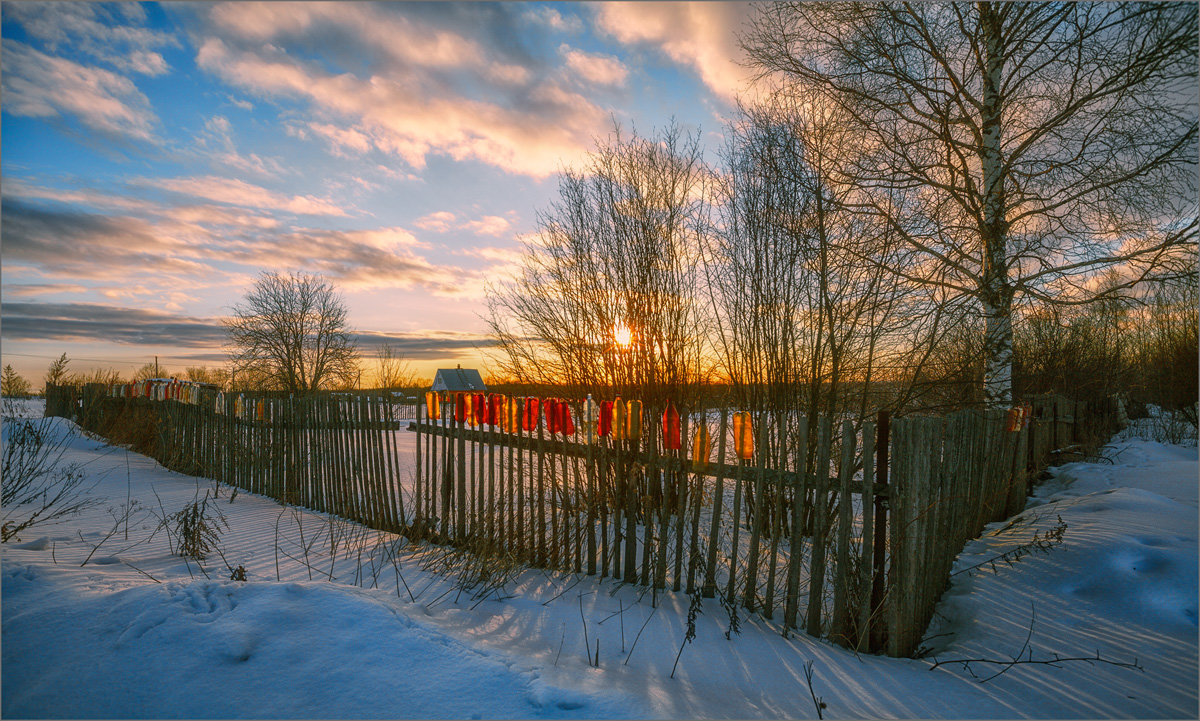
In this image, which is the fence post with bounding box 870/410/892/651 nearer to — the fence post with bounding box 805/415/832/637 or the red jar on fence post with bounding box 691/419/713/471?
the fence post with bounding box 805/415/832/637

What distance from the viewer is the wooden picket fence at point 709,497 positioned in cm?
349

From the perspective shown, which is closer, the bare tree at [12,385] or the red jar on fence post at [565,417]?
the red jar on fence post at [565,417]

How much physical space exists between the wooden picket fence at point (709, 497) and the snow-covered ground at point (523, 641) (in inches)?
12.1

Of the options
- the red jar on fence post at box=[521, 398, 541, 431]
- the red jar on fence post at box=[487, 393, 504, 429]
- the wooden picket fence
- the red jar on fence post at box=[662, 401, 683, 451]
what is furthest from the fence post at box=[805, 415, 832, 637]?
the red jar on fence post at box=[487, 393, 504, 429]

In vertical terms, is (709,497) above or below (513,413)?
below

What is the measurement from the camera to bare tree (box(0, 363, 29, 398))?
15754 mm

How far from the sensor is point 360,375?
3241 cm

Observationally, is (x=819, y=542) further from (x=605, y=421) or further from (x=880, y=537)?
(x=605, y=421)

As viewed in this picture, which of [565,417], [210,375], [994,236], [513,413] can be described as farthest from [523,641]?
[210,375]

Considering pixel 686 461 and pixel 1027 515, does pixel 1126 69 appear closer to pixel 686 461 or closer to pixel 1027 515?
pixel 1027 515

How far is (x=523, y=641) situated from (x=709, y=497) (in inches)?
117

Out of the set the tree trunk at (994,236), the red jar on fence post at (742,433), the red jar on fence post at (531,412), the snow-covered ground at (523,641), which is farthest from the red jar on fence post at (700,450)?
the tree trunk at (994,236)

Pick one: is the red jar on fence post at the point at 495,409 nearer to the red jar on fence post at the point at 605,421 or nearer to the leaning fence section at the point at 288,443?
the red jar on fence post at the point at 605,421

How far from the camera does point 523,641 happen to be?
10.1 ft
